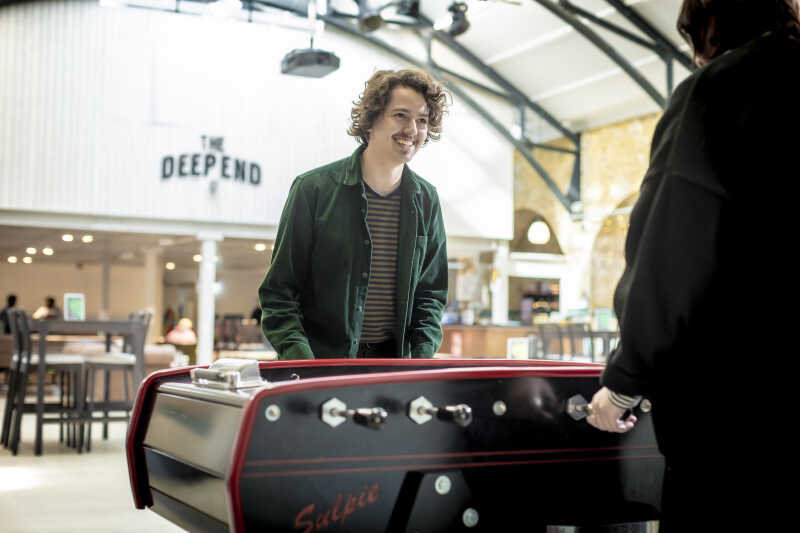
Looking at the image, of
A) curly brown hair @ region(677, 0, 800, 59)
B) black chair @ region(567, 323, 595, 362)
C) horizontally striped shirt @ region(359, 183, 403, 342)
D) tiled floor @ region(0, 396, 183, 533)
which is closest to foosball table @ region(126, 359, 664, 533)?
curly brown hair @ region(677, 0, 800, 59)

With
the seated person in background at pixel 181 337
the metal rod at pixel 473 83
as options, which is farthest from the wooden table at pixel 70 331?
the metal rod at pixel 473 83

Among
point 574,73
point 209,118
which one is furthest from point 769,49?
point 574,73

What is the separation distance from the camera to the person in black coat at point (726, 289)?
1.07 metres

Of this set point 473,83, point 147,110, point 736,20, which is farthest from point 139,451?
point 473,83

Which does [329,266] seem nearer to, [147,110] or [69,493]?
[69,493]

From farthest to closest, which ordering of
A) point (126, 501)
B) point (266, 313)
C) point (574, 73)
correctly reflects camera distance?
point (574, 73), point (126, 501), point (266, 313)

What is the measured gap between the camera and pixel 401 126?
2064mm

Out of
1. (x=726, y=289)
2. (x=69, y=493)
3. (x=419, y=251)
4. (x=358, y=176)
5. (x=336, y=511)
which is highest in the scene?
(x=358, y=176)

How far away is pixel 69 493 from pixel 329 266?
3444 millimetres

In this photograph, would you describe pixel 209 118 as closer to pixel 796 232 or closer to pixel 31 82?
pixel 31 82

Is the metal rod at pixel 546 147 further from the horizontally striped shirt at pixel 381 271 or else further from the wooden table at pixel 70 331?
the horizontally striped shirt at pixel 381 271

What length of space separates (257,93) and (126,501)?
1093 cm

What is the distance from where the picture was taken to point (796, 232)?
3.51 ft

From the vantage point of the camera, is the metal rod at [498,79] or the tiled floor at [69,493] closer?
the tiled floor at [69,493]
